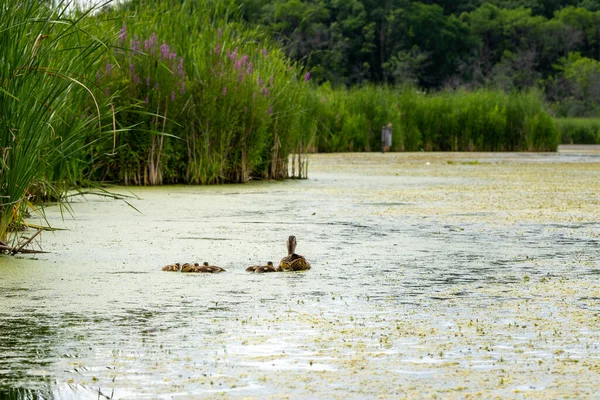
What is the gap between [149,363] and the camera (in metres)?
2.92

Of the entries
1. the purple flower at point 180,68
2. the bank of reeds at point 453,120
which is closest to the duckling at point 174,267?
the purple flower at point 180,68

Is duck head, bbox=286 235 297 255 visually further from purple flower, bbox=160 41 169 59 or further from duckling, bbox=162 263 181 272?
purple flower, bbox=160 41 169 59

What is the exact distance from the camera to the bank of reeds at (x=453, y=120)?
2094 cm

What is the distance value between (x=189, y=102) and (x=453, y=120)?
12417 mm

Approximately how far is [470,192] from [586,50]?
38664 mm

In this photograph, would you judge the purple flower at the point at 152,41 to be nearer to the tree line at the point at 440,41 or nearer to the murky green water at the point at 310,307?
the murky green water at the point at 310,307

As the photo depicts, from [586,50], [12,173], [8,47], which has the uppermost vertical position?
[586,50]

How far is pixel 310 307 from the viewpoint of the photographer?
12.6 feet

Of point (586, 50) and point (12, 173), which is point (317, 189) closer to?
point (12, 173)

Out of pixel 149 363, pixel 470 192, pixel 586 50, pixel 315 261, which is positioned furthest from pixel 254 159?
pixel 586 50

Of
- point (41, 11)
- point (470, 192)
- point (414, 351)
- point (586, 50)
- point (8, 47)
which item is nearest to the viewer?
point (414, 351)

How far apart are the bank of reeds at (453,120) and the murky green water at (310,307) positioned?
13320 mm

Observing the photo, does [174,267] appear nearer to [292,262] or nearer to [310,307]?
[292,262]

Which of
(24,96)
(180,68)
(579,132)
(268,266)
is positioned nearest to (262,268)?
(268,266)
